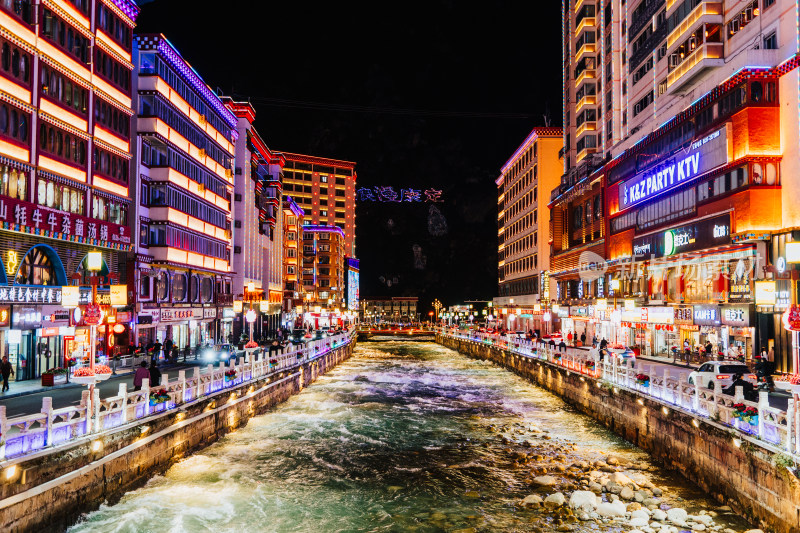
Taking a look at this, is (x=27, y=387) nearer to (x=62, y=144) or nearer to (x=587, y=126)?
(x=62, y=144)

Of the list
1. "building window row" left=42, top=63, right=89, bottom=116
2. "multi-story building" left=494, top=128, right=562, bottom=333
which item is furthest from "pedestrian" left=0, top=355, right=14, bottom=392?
"multi-story building" left=494, top=128, right=562, bottom=333

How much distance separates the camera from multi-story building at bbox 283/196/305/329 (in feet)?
332

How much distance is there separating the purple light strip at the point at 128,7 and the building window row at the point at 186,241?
15.2 m

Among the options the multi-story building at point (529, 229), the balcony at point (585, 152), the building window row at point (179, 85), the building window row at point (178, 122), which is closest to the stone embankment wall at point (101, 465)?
the building window row at point (178, 122)

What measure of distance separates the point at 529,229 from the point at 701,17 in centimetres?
5385

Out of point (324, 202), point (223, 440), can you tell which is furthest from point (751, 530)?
point (324, 202)

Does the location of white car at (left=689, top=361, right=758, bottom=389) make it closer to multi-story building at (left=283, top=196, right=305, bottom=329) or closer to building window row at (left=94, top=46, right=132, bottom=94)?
building window row at (left=94, top=46, right=132, bottom=94)

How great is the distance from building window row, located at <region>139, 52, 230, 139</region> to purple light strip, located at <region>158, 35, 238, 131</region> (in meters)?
0.44

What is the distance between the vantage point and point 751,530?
1474 cm

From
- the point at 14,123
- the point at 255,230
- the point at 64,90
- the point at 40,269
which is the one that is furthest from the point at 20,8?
the point at 255,230

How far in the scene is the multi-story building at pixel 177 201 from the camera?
45.2 meters

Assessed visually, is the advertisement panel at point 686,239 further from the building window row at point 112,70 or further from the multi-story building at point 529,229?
the building window row at point 112,70

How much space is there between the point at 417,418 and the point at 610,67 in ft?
165

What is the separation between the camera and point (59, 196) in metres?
33.8
